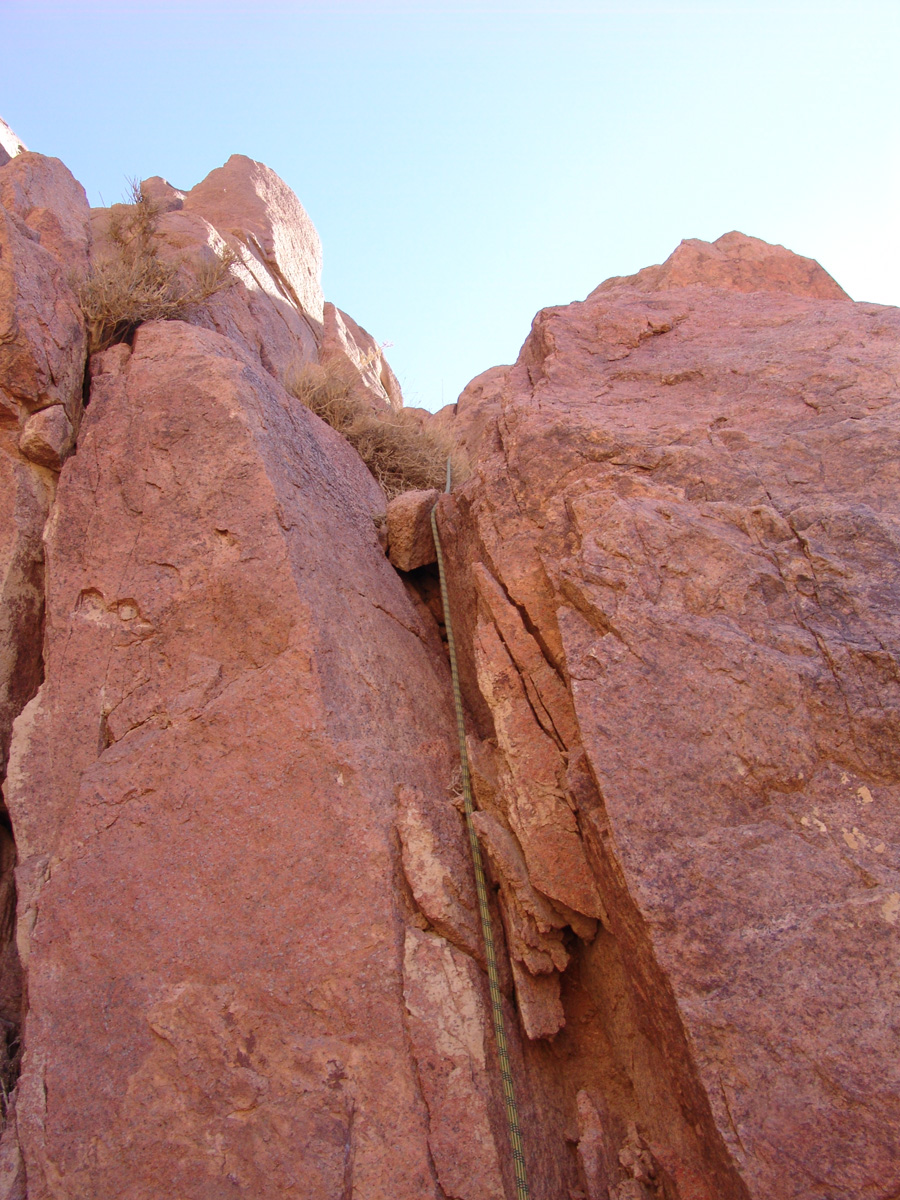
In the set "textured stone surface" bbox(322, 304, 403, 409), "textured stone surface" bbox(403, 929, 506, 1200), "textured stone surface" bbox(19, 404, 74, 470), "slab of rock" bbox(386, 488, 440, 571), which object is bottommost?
"textured stone surface" bbox(403, 929, 506, 1200)

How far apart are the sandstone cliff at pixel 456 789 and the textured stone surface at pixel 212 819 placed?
14 mm

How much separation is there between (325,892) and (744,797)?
60.7 inches

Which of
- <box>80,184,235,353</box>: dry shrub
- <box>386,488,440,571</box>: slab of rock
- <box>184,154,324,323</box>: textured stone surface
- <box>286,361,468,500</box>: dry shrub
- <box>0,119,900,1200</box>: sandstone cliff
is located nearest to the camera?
<box>0,119,900,1200</box>: sandstone cliff

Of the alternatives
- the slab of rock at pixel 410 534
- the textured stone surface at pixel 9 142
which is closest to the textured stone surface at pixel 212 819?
the slab of rock at pixel 410 534

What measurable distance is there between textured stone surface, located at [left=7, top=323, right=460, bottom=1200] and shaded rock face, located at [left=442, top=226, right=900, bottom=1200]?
624mm

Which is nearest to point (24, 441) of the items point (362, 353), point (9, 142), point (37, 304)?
point (37, 304)

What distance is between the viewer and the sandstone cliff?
7.19ft

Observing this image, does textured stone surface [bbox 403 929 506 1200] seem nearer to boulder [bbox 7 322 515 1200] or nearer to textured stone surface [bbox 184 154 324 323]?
boulder [bbox 7 322 515 1200]

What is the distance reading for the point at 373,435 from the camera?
19.3 feet

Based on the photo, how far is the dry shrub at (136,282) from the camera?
4.40 metres

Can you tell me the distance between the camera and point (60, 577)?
3.51 meters

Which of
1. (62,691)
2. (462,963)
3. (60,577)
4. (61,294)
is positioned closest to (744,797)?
(462,963)

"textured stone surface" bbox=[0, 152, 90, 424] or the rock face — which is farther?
"textured stone surface" bbox=[0, 152, 90, 424]

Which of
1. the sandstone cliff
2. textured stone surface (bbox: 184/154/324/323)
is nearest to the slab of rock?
the sandstone cliff
